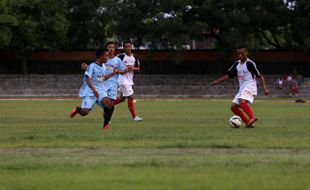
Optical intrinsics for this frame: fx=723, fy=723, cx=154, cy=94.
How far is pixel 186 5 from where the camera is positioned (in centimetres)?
5106

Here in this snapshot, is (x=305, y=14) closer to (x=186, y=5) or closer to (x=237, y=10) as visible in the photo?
(x=237, y=10)

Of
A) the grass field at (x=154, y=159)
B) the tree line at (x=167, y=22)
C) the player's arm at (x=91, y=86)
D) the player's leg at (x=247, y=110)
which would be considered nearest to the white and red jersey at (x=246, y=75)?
the player's leg at (x=247, y=110)

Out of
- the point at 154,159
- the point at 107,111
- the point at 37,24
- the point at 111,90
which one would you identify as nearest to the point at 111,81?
the point at 111,90

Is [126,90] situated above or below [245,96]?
below

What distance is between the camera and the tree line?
50.4 metres

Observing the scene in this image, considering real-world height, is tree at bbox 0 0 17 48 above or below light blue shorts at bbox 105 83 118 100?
above

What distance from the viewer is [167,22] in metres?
49.8

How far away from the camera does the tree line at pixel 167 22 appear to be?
50406mm

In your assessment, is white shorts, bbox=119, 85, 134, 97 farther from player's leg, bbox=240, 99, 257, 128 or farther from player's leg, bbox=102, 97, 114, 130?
player's leg, bbox=102, 97, 114, 130

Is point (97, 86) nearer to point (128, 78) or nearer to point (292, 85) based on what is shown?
point (128, 78)

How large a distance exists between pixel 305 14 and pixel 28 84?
20.7 metres

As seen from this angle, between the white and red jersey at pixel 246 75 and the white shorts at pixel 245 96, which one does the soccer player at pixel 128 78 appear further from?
the white shorts at pixel 245 96

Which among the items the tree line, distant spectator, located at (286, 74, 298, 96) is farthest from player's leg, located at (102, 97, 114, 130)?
distant spectator, located at (286, 74, 298, 96)

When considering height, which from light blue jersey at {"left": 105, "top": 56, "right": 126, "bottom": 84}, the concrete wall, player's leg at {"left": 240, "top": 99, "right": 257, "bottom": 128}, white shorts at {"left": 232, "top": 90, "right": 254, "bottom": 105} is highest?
light blue jersey at {"left": 105, "top": 56, "right": 126, "bottom": 84}
